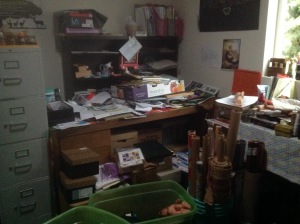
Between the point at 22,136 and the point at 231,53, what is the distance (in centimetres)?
182

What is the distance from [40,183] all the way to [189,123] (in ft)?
4.79

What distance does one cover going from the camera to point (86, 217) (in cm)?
137

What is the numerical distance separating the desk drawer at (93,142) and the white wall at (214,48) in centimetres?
119

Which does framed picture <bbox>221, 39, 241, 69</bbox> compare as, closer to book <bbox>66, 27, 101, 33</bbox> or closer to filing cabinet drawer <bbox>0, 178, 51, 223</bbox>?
book <bbox>66, 27, 101, 33</bbox>

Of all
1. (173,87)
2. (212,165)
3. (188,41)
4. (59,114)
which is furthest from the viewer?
(188,41)

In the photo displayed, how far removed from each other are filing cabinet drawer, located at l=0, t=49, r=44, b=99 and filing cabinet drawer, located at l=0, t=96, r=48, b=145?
0.05m

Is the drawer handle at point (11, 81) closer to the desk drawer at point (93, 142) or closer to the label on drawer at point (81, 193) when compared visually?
the desk drawer at point (93, 142)

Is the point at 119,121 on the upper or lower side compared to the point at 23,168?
upper

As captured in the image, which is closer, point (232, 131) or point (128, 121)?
point (232, 131)

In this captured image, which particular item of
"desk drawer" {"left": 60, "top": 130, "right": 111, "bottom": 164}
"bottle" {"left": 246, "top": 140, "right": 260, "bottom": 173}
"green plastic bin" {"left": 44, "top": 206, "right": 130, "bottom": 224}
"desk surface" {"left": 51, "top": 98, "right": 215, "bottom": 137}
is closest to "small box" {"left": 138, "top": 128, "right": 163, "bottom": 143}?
"desk surface" {"left": 51, "top": 98, "right": 215, "bottom": 137}

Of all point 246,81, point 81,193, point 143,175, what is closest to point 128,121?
point 143,175

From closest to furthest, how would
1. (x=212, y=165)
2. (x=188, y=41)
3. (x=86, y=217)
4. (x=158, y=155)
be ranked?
(x=86, y=217)
(x=212, y=165)
(x=158, y=155)
(x=188, y=41)

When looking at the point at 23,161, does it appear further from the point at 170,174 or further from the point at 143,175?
the point at 170,174

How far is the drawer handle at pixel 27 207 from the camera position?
187 centimetres
